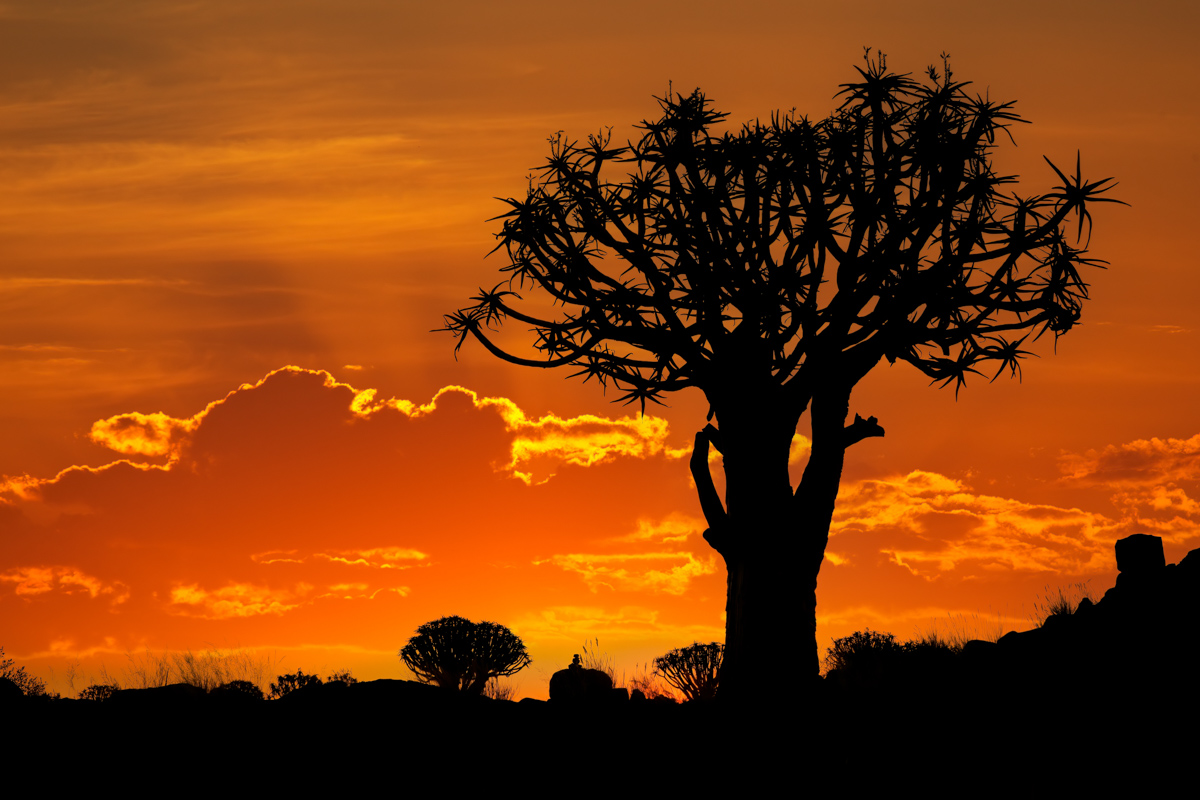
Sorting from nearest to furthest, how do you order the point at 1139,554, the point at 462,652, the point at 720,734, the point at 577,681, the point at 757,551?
the point at 720,734 → the point at 757,551 → the point at 1139,554 → the point at 577,681 → the point at 462,652

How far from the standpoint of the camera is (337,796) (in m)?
9.10

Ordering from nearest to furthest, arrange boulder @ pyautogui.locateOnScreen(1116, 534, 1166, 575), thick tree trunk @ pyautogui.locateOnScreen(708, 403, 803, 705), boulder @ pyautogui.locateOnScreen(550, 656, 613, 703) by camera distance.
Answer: thick tree trunk @ pyautogui.locateOnScreen(708, 403, 803, 705), boulder @ pyautogui.locateOnScreen(1116, 534, 1166, 575), boulder @ pyautogui.locateOnScreen(550, 656, 613, 703)

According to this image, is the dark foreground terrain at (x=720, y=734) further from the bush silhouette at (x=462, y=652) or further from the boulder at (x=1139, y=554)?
the bush silhouette at (x=462, y=652)

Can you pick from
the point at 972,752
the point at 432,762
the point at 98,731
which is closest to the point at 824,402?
the point at 972,752

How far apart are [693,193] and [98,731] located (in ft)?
29.7

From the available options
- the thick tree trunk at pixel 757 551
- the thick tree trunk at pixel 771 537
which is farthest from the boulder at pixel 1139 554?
the thick tree trunk at pixel 757 551

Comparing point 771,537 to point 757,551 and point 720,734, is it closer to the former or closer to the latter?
point 757,551

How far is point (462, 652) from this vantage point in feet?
76.5

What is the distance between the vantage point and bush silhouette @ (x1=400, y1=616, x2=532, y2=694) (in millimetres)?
23281

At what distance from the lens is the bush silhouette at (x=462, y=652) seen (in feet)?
76.4

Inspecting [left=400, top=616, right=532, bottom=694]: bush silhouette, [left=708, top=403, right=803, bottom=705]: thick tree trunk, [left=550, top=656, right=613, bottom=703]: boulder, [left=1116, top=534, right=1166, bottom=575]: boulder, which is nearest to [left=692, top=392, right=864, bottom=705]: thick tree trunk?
[left=708, top=403, right=803, bottom=705]: thick tree trunk

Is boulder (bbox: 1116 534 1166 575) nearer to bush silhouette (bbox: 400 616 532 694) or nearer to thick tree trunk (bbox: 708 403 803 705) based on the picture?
thick tree trunk (bbox: 708 403 803 705)

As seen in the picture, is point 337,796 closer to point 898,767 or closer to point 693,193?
point 898,767

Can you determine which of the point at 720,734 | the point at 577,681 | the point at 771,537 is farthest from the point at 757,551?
the point at 577,681
